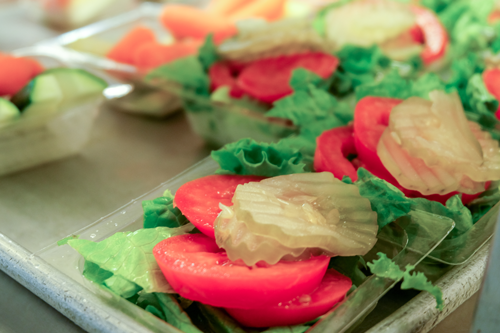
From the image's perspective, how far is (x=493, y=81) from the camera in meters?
1.30

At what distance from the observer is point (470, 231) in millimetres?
823

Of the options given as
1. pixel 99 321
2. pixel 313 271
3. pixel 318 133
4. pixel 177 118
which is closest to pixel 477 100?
pixel 318 133

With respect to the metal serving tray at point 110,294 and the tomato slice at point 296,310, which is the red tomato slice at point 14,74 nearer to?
the metal serving tray at point 110,294

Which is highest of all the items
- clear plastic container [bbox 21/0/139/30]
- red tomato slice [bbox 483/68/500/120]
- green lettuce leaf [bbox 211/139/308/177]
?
clear plastic container [bbox 21/0/139/30]

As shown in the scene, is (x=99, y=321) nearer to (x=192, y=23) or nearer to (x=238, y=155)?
(x=238, y=155)

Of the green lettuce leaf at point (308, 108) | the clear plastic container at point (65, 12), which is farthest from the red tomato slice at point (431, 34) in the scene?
the clear plastic container at point (65, 12)

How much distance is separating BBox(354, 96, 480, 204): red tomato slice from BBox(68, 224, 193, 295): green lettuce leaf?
385mm

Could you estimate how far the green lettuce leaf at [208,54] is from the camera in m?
1.54

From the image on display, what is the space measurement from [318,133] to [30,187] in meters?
0.76

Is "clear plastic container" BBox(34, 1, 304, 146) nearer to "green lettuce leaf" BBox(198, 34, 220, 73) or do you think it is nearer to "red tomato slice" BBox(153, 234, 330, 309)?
"green lettuce leaf" BBox(198, 34, 220, 73)

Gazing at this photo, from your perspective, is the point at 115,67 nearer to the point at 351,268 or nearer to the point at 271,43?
the point at 271,43

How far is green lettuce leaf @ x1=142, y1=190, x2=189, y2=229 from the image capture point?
845 mm

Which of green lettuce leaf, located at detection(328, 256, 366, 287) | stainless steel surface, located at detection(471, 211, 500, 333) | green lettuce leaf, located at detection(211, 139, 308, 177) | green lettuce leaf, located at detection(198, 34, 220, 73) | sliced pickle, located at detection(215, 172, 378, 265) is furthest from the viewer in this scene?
green lettuce leaf, located at detection(198, 34, 220, 73)

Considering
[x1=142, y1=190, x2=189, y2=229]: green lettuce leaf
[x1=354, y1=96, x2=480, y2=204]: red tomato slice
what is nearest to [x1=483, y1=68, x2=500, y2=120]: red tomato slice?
[x1=354, y1=96, x2=480, y2=204]: red tomato slice
